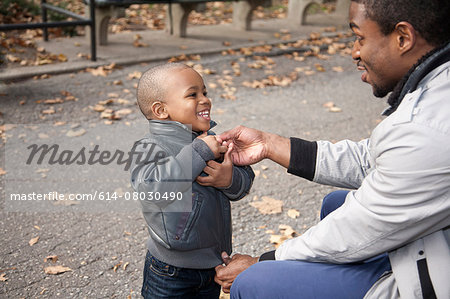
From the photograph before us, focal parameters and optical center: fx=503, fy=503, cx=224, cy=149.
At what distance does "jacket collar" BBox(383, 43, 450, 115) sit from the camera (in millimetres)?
1823

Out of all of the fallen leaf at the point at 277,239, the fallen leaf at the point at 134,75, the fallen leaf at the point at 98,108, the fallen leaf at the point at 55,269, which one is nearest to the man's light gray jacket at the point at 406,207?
the fallen leaf at the point at 277,239

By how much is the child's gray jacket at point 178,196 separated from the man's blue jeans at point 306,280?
0.25 meters

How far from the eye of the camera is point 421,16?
181cm

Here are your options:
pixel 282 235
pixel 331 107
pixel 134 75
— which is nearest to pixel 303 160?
pixel 282 235

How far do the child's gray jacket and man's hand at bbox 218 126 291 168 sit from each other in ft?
0.92

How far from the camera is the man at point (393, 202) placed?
168 cm

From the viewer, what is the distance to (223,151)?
2135 mm

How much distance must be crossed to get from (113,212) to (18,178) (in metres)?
0.85

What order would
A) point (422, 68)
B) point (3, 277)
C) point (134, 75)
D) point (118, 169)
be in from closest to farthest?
1. point (422, 68)
2. point (3, 277)
3. point (118, 169)
4. point (134, 75)

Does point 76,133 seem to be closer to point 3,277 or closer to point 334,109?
point 3,277

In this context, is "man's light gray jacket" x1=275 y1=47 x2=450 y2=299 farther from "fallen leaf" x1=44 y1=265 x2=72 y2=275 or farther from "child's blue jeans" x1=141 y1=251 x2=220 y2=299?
"fallen leaf" x1=44 y1=265 x2=72 y2=275

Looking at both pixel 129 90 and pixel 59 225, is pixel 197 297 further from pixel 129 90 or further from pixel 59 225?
pixel 129 90

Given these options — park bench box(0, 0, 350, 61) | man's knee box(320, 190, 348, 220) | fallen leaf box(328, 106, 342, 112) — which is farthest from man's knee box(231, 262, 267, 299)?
park bench box(0, 0, 350, 61)

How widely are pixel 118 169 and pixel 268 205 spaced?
1.29 meters
